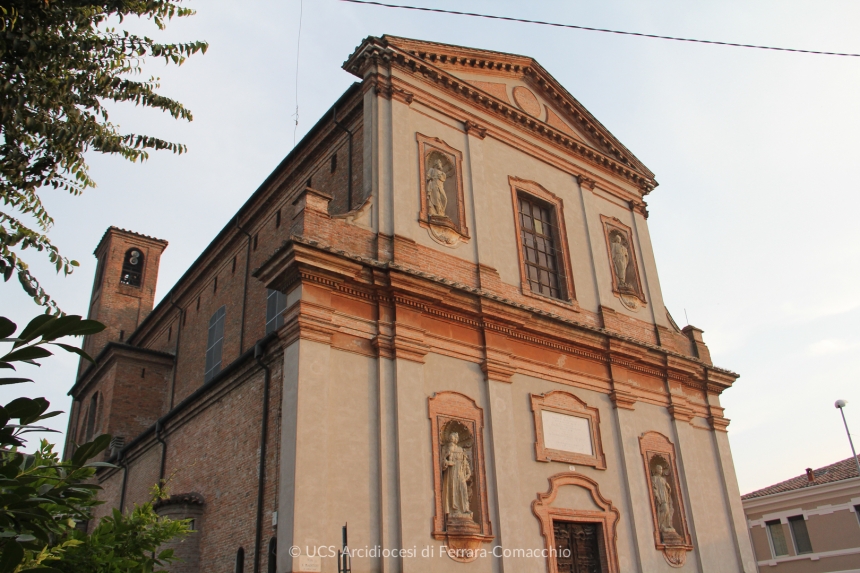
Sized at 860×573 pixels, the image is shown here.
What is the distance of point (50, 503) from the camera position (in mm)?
3184

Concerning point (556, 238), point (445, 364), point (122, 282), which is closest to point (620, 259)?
point (556, 238)

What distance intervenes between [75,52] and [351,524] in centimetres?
634

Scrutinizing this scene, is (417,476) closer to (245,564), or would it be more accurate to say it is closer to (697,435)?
(245,564)

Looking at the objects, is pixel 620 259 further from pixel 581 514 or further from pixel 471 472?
pixel 471 472

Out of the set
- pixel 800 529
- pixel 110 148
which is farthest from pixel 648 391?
pixel 800 529

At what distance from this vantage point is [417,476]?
10.1 m

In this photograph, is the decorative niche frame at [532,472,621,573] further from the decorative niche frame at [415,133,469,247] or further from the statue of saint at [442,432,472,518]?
the decorative niche frame at [415,133,469,247]

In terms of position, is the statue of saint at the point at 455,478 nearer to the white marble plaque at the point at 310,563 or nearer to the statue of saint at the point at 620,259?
the white marble plaque at the point at 310,563

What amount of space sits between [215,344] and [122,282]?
11837 mm

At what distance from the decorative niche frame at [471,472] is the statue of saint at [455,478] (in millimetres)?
21

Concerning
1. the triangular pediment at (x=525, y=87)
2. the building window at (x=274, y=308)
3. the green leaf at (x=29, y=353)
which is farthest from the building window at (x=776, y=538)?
the green leaf at (x=29, y=353)

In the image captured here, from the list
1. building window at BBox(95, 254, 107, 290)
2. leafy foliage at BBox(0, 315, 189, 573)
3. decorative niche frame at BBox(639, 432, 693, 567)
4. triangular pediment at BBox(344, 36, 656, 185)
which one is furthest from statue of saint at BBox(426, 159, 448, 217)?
building window at BBox(95, 254, 107, 290)

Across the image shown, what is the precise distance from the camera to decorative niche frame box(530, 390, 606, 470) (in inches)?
470

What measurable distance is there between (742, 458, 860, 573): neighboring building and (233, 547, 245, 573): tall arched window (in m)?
18.7
